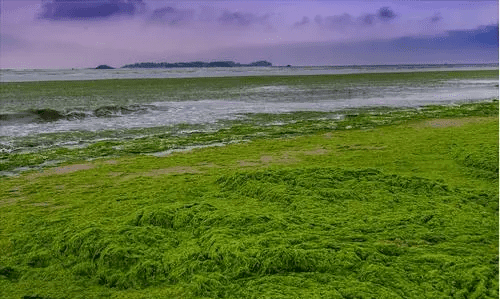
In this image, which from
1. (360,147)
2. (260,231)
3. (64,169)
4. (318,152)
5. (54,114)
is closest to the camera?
(260,231)

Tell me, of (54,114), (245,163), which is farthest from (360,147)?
(54,114)

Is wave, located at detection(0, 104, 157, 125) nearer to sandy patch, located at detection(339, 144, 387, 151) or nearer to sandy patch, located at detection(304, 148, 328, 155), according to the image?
sandy patch, located at detection(304, 148, 328, 155)

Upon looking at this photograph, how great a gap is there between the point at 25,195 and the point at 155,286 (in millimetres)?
4135

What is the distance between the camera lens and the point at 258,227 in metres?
4.96

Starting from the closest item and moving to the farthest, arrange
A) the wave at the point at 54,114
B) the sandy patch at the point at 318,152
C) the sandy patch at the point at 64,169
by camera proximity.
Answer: the sandy patch at the point at 64,169 → the sandy patch at the point at 318,152 → the wave at the point at 54,114

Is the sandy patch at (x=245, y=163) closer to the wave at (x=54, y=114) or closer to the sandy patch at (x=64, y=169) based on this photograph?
the sandy patch at (x=64, y=169)

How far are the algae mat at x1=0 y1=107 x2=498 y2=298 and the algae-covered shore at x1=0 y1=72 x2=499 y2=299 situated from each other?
17 mm

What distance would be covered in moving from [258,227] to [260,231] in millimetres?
80

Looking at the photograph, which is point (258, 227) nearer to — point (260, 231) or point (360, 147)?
point (260, 231)

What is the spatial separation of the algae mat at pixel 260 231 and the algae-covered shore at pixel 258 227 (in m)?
0.02

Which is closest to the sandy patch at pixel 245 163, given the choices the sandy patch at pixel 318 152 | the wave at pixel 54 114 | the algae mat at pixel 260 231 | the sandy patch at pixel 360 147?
the algae mat at pixel 260 231

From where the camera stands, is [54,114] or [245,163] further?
[54,114]

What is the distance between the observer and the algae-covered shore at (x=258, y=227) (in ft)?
12.6

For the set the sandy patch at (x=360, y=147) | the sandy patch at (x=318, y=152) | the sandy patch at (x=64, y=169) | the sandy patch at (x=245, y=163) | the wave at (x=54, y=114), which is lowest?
the sandy patch at (x=64, y=169)
